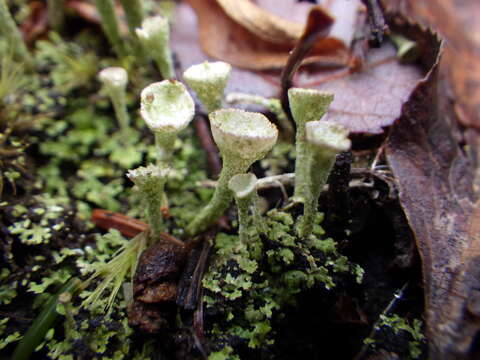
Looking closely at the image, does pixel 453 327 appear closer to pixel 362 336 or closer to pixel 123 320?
pixel 362 336

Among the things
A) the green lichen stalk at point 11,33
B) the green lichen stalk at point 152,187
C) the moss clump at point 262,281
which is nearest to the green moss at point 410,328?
the moss clump at point 262,281

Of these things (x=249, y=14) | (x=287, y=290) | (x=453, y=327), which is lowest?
(x=287, y=290)

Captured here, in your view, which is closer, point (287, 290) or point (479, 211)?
point (287, 290)

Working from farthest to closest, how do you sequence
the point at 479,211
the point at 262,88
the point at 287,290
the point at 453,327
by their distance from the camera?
the point at 262,88
the point at 479,211
the point at 287,290
the point at 453,327

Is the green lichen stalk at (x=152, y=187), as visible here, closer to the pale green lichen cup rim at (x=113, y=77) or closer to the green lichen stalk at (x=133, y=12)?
the pale green lichen cup rim at (x=113, y=77)

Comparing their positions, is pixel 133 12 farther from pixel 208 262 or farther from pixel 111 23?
pixel 208 262

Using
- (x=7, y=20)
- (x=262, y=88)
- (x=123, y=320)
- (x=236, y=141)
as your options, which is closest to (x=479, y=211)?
(x=236, y=141)

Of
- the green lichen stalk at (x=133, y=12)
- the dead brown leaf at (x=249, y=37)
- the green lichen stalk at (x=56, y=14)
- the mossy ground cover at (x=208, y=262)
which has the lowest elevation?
the mossy ground cover at (x=208, y=262)
